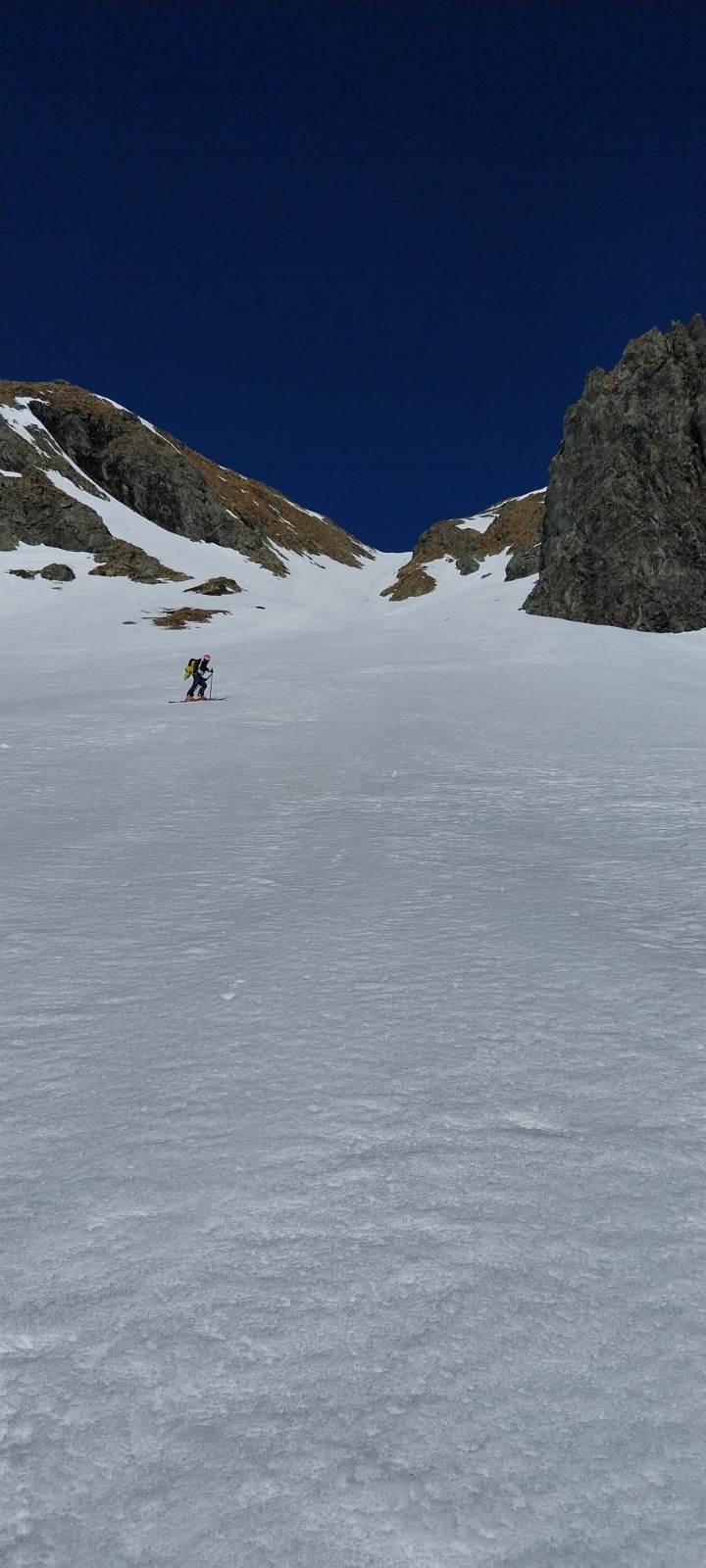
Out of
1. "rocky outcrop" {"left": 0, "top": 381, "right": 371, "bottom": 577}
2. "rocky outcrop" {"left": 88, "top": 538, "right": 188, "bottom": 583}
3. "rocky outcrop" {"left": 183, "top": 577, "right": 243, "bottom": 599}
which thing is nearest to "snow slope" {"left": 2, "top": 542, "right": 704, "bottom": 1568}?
"rocky outcrop" {"left": 183, "top": 577, "right": 243, "bottom": 599}

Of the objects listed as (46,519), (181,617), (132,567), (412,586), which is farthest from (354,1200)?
(412,586)

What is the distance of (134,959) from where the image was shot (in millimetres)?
4832

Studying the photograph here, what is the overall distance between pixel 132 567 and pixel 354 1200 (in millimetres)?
66520

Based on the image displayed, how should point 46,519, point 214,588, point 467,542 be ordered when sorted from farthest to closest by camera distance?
point 467,542 → point 46,519 → point 214,588

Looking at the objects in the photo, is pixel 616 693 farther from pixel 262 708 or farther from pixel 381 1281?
pixel 381 1281

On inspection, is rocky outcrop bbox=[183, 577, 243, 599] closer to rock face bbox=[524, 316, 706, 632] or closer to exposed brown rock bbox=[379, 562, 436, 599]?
exposed brown rock bbox=[379, 562, 436, 599]

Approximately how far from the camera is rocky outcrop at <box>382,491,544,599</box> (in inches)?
3233

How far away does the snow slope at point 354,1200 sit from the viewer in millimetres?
1879

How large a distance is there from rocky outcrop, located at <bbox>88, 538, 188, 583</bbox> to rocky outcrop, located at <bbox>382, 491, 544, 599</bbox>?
2702cm

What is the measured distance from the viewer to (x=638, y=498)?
39.7m

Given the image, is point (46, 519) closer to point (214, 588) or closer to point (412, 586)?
point (214, 588)

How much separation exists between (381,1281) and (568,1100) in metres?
1.24

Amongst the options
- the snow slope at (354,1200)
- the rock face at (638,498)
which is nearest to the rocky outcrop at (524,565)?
the rock face at (638,498)

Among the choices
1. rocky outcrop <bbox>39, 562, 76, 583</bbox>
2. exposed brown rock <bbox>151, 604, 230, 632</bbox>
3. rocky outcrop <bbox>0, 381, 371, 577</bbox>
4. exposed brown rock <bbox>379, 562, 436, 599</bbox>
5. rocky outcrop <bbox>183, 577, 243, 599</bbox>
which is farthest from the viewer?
rocky outcrop <bbox>0, 381, 371, 577</bbox>
